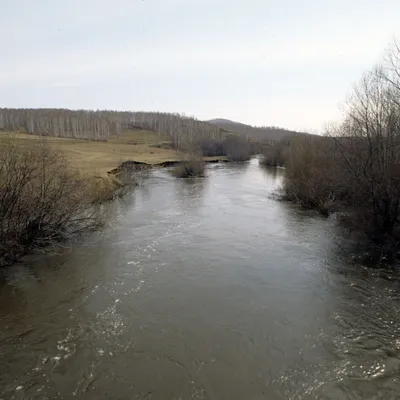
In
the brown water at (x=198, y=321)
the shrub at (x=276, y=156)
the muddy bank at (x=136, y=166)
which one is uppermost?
the shrub at (x=276, y=156)

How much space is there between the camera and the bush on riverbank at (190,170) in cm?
3509

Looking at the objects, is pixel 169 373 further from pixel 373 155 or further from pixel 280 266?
pixel 373 155

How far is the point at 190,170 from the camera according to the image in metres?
35.2

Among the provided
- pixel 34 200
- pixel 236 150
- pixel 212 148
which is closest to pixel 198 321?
pixel 34 200

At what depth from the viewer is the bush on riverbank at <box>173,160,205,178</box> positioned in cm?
3509

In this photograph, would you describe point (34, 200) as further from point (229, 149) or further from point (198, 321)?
point (229, 149)

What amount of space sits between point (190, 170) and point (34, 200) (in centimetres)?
2459

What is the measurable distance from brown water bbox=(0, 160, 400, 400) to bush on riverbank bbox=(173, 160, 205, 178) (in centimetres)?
2172

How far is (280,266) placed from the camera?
1084cm

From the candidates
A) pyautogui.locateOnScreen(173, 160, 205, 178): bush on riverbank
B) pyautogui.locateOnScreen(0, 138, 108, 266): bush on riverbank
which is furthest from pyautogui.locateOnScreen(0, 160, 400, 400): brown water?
pyautogui.locateOnScreen(173, 160, 205, 178): bush on riverbank

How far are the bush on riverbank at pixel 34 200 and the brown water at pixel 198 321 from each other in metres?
0.92

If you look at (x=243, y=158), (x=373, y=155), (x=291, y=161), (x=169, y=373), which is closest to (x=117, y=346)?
(x=169, y=373)

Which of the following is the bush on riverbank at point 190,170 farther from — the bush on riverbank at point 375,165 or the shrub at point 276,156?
the bush on riverbank at point 375,165

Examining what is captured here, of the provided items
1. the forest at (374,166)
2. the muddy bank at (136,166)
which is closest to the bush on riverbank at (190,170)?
the muddy bank at (136,166)
